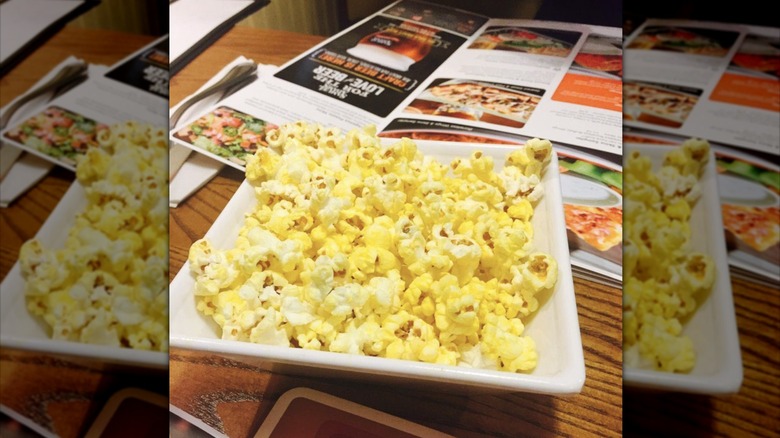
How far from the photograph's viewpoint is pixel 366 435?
438 millimetres

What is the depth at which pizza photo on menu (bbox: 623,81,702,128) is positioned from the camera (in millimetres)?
602

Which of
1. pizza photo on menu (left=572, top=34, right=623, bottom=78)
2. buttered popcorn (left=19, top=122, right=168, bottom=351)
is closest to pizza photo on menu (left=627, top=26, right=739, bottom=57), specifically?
pizza photo on menu (left=572, top=34, right=623, bottom=78)

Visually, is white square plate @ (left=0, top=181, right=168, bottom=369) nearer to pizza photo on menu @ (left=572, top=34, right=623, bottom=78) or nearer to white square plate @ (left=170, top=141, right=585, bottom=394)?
white square plate @ (left=170, top=141, right=585, bottom=394)

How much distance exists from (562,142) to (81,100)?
0.57m

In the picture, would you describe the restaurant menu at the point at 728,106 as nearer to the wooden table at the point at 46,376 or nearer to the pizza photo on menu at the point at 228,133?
the pizza photo on menu at the point at 228,133

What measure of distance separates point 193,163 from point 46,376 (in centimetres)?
26

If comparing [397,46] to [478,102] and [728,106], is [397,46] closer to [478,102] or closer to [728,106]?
[478,102]

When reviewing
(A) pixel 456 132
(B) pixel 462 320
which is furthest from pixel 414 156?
(B) pixel 462 320

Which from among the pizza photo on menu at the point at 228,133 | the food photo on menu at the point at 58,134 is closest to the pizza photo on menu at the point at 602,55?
the pizza photo on menu at the point at 228,133

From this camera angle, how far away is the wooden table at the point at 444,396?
43 centimetres

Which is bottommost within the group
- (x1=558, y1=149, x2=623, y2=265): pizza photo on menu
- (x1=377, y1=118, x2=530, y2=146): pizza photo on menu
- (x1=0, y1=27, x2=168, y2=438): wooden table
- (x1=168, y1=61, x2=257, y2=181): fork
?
(x1=0, y1=27, x2=168, y2=438): wooden table

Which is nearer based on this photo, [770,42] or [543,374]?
[543,374]

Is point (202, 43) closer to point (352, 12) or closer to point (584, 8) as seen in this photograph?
point (352, 12)

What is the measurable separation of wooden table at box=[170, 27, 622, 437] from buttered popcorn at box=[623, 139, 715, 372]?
1.8 inches
